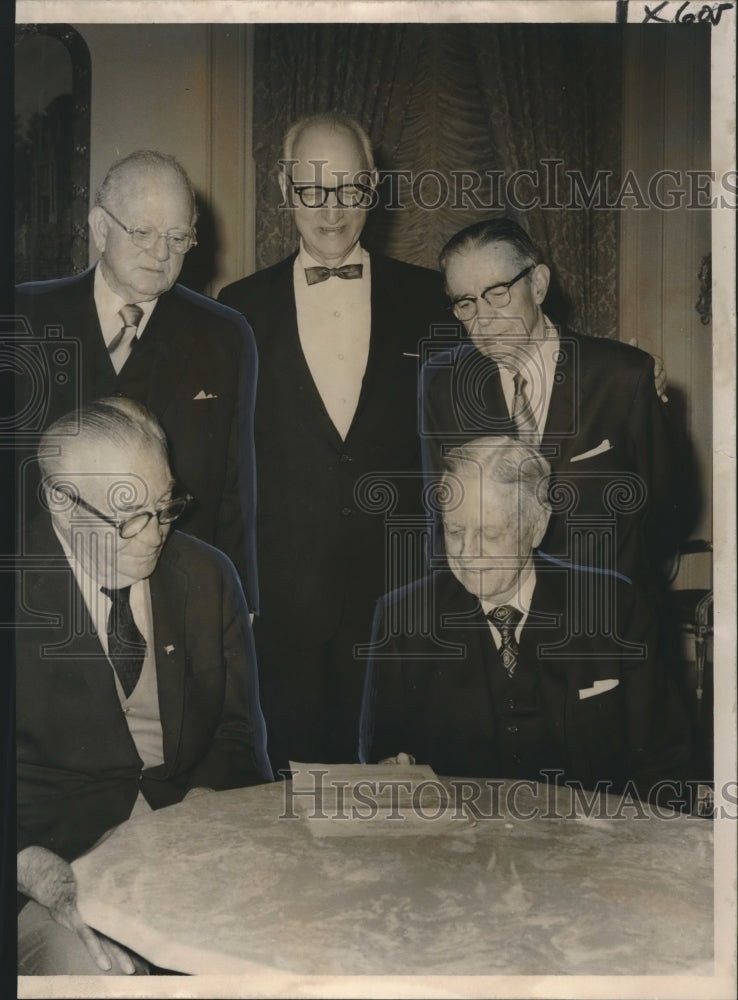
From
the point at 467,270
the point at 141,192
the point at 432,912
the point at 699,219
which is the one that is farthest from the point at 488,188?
the point at 432,912

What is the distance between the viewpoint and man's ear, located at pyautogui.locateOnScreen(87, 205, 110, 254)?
4.14 m

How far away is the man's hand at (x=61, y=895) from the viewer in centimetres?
394

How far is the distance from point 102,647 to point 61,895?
2.95 feet

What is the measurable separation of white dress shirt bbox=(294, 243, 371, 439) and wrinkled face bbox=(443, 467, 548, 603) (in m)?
0.54

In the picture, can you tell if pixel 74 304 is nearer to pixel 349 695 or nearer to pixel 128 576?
pixel 128 576

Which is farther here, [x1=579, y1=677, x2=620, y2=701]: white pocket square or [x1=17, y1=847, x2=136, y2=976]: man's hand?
[x1=579, y1=677, x2=620, y2=701]: white pocket square

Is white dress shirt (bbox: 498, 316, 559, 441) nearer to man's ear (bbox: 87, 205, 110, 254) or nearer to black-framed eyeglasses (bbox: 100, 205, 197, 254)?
black-framed eyeglasses (bbox: 100, 205, 197, 254)

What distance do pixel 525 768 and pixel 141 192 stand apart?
260cm

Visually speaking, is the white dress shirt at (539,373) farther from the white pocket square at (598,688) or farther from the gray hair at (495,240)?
the white pocket square at (598,688)

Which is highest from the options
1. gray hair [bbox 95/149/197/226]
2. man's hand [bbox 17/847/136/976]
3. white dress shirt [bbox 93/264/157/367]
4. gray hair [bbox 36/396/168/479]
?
gray hair [bbox 95/149/197/226]

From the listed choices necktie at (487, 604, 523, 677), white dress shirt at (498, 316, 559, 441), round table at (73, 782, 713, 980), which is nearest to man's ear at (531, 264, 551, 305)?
white dress shirt at (498, 316, 559, 441)

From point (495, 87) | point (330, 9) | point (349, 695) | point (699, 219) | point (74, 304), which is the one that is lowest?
point (349, 695)

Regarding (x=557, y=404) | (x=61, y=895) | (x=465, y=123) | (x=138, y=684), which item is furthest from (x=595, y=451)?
(x=61, y=895)

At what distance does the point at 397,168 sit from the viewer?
4176 mm
